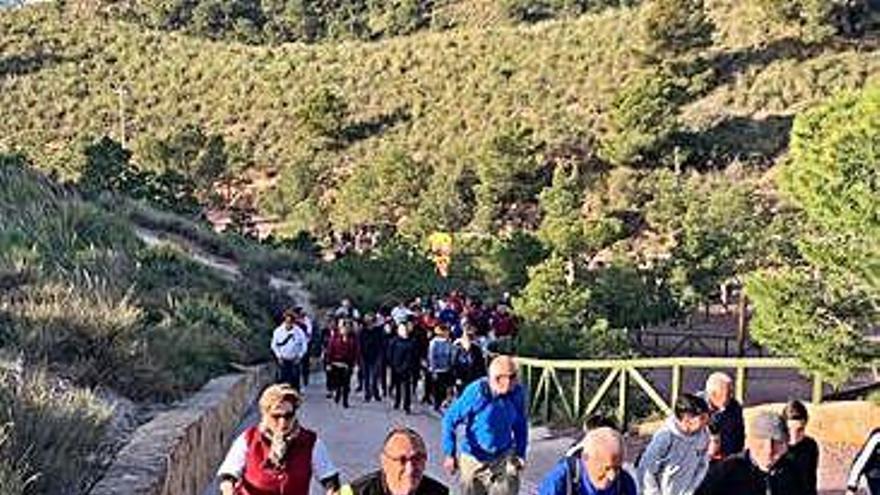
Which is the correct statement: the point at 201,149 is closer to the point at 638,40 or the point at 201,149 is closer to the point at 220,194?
the point at 220,194

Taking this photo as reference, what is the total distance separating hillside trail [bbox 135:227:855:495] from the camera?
1360cm

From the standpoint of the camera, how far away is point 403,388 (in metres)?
18.4

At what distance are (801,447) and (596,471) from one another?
188cm

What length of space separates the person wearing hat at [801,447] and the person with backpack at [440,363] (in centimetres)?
945

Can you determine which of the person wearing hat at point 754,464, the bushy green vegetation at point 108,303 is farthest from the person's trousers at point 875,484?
the bushy green vegetation at point 108,303

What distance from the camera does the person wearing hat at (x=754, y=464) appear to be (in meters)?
6.71

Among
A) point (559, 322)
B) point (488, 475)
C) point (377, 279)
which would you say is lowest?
point (488, 475)

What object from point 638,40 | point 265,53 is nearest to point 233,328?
point 638,40

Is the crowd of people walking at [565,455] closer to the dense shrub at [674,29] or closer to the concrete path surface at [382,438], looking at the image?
the concrete path surface at [382,438]

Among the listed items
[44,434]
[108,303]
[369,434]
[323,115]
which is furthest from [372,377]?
[323,115]

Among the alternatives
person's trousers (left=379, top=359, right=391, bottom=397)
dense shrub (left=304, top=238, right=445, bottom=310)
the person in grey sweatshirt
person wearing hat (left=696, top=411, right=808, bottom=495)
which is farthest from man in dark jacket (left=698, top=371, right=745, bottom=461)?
dense shrub (left=304, top=238, right=445, bottom=310)

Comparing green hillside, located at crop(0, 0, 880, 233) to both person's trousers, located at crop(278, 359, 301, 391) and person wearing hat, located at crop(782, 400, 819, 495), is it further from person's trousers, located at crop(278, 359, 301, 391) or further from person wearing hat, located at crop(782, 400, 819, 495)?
person wearing hat, located at crop(782, 400, 819, 495)

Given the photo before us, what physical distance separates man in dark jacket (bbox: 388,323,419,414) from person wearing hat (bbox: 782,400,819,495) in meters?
10.6

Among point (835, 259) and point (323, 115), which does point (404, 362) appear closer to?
point (835, 259)
